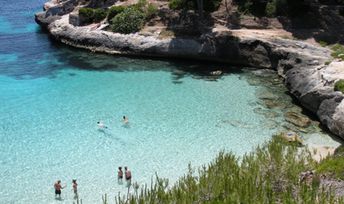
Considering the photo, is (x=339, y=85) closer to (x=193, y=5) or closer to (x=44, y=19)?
(x=193, y=5)

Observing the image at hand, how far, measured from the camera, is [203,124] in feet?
109

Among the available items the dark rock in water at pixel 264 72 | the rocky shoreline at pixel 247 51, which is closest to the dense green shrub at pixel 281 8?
the rocky shoreline at pixel 247 51

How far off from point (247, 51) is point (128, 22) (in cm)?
1393

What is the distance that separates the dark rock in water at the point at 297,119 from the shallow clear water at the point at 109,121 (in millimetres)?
746

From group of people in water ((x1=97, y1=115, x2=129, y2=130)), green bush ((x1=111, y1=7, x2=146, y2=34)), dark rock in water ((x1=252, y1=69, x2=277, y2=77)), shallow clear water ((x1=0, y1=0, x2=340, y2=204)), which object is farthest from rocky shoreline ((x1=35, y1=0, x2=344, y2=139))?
group of people in water ((x1=97, y1=115, x2=129, y2=130))

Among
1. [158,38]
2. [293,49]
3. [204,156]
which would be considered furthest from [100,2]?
[204,156]

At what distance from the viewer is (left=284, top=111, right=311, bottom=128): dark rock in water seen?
108 feet

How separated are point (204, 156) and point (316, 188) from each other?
1103 centimetres

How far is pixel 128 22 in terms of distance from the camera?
5075 cm

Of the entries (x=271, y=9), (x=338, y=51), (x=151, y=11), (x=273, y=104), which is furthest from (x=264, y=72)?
(x=151, y=11)

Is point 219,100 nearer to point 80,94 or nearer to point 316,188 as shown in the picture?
point 80,94

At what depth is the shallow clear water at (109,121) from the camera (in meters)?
27.0

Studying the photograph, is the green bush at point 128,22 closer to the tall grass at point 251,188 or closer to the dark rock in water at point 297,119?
the dark rock in water at point 297,119

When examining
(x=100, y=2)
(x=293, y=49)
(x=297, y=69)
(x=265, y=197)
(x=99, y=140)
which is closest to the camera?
(x=265, y=197)
